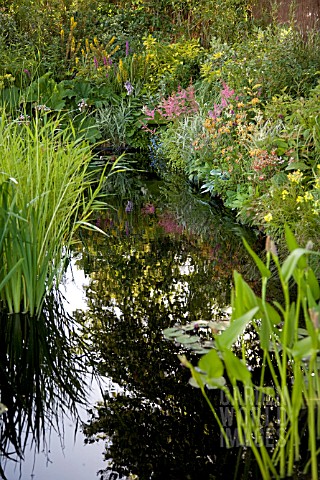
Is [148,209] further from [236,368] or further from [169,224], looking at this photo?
[236,368]

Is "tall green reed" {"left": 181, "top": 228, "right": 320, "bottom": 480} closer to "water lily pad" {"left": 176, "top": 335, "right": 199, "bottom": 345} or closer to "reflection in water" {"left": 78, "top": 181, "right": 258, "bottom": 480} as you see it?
"reflection in water" {"left": 78, "top": 181, "right": 258, "bottom": 480}

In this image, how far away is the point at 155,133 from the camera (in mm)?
10070

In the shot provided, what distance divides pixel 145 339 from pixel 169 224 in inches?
111

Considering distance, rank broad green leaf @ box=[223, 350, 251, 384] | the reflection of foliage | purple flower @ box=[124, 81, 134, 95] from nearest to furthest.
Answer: broad green leaf @ box=[223, 350, 251, 384], the reflection of foliage, purple flower @ box=[124, 81, 134, 95]

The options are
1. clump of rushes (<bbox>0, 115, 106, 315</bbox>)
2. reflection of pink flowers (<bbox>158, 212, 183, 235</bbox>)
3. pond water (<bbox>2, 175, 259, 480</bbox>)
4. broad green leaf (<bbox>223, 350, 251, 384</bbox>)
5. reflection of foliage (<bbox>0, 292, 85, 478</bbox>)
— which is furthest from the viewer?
reflection of pink flowers (<bbox>158, 212, 183, 235</bbox>)

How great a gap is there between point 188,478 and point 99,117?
8.90m

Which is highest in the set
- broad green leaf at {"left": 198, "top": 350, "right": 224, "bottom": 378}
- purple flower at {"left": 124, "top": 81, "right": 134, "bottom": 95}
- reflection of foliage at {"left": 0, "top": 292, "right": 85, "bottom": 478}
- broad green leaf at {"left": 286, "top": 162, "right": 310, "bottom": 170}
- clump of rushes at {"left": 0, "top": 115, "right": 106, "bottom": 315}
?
purple flower at {"left": 124, "top": 81, "right": 134, "bottom": 95}

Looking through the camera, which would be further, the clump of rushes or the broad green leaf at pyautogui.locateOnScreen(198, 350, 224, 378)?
the clump of rushes

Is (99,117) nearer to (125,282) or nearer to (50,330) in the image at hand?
(125,282)

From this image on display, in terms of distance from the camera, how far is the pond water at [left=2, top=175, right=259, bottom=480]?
8.00 ft

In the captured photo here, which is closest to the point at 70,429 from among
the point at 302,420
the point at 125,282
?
the point at 302,420

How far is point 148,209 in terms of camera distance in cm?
693

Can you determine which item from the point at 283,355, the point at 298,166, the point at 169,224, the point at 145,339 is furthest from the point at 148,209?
the point at 283,355

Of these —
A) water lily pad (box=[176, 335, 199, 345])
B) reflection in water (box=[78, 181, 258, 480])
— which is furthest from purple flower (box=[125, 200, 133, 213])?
water lily pad (box=[176, 335, 199, 345])
